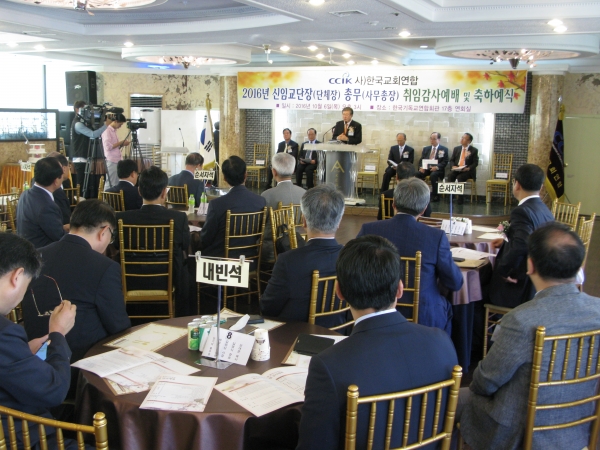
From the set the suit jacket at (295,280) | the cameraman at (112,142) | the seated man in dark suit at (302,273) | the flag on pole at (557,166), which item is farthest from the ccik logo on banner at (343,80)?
the suit jacket at (295,280)

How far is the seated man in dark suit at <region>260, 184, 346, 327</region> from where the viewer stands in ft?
9.95

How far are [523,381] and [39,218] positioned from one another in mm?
4041

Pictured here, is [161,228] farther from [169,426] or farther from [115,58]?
[115,58]

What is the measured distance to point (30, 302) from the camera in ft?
9.36

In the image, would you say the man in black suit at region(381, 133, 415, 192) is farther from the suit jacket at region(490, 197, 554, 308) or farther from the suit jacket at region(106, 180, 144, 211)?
the suit jacket at region(490, 197, 554, 308)

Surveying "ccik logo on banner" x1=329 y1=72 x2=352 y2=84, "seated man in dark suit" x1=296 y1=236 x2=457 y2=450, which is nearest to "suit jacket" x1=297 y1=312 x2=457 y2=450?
"seated man in dark suit" x1=296 y1=236 x2=457 y2=450

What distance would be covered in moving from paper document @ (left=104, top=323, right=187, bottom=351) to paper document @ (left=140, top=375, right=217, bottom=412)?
38cm

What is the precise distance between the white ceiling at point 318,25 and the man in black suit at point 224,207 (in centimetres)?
170

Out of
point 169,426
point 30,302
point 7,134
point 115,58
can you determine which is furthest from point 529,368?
point 115,58

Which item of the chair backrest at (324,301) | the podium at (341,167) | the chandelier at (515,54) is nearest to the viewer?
the chair backrest at (324,301)

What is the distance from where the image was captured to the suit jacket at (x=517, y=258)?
417 centimetres

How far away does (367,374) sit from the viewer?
1.75 meters

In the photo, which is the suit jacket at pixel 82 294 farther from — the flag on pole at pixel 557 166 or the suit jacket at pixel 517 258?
the flag on pole at pixel 557 166

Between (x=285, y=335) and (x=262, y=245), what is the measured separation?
2.87 m
